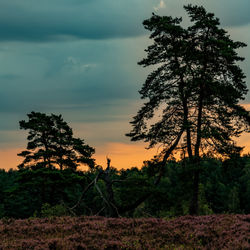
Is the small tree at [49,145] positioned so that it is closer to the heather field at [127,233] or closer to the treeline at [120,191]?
the treeline at [120,191]

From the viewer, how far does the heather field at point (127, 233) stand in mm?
11891

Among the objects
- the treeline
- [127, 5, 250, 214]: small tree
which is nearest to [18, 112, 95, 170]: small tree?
the treeline

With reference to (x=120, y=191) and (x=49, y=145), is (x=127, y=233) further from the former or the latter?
(x=49, y=145)

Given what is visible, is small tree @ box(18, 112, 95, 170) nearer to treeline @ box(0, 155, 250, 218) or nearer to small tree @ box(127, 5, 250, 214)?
treeline @ box(0, 155, 250, 218)

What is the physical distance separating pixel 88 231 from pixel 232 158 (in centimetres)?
1551

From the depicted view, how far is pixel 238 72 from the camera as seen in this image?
89.2ft

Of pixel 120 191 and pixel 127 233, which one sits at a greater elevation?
pixel 120 191

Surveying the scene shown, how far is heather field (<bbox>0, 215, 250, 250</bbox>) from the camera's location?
1189cm

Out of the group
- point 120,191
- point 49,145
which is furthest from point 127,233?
point 49,145

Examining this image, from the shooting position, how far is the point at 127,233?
13.9 meters

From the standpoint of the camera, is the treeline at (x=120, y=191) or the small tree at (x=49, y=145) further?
the small tree at (x=49, y=145)

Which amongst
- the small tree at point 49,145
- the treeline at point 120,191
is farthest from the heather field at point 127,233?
the small tree at point 49,145

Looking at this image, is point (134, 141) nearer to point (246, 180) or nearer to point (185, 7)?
point (185, 7)

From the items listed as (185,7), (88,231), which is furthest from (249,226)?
(185,7)
